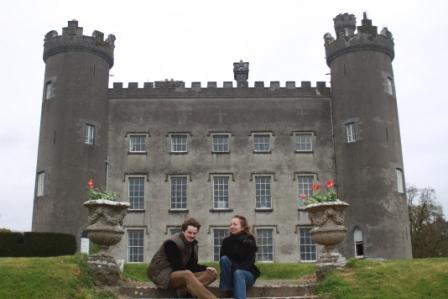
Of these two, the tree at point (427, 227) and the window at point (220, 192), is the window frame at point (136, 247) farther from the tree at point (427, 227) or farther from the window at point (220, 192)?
the tree at point (427, 227)

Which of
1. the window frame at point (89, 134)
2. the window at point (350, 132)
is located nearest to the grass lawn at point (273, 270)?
the window frame at point (89, 134)

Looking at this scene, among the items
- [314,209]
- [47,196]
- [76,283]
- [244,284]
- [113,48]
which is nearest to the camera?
[244,284]

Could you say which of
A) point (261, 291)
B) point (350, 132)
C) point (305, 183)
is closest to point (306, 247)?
point (305, 183)

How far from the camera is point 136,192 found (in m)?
31.8

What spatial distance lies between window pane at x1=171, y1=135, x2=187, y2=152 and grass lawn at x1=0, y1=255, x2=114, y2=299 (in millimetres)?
20401

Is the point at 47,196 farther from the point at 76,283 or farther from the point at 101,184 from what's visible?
the point at 76,283

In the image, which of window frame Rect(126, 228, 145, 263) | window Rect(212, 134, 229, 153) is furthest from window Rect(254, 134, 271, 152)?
window frame Rect(126, 228, 145, 263)

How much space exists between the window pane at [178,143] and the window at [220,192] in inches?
106

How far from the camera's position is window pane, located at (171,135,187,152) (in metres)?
32.8

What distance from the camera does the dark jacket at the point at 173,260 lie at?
10.2 meters

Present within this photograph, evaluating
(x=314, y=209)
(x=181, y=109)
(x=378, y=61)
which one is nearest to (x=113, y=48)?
(x=181, y=109)

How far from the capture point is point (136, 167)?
32.2 metres

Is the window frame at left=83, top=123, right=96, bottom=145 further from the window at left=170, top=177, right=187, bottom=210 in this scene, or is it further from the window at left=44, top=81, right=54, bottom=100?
the window at left=170, top=177, right=187, bottom=210

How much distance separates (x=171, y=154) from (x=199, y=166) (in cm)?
183
